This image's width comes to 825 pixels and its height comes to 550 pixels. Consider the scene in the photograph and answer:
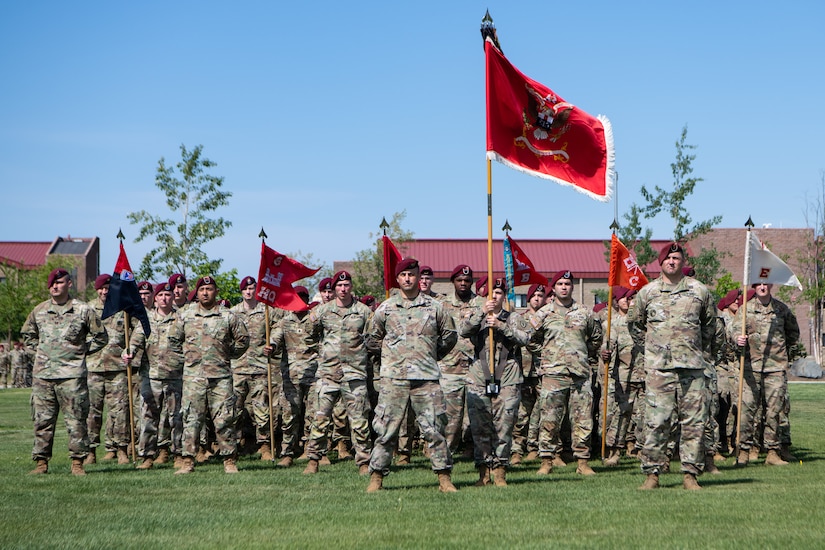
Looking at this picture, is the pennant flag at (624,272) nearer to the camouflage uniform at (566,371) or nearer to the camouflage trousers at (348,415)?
the camouflage uniform at (566,371)

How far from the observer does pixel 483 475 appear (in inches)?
468

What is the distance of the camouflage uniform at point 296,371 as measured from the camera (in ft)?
50.0

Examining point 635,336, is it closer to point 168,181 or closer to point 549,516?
point 549,516

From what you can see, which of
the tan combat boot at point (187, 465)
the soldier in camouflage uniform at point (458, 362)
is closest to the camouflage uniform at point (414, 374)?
the soldier in camouflage uniform at point (458, 362)

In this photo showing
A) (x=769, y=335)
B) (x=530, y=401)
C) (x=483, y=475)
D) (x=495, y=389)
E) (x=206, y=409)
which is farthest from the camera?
(x=530, y=401)

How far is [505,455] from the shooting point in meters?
11.8

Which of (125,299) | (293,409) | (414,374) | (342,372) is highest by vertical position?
(125,299)

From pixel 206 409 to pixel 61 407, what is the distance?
193 cm

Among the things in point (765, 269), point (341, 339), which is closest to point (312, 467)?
point (341, 339)

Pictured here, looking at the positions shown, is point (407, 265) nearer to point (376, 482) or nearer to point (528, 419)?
point (376, 482)

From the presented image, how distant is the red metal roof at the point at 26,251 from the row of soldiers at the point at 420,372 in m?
80.4

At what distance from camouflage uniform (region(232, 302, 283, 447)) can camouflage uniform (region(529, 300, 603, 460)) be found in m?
4.13

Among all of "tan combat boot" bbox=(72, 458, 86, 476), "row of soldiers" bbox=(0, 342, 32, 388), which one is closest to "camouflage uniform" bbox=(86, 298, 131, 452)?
"tan combat boot" bbox=(72, 458, 86, 476)

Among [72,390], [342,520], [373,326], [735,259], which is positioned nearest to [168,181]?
[72,390]
